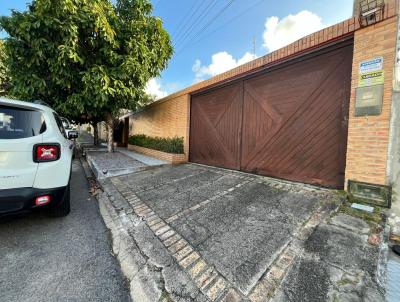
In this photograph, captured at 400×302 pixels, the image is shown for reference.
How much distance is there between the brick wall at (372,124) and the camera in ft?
8.84

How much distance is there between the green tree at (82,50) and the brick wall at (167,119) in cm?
157

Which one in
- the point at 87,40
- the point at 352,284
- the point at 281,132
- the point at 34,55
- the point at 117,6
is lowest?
the point at 352,284

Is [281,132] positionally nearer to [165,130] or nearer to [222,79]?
[222,79]

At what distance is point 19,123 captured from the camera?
86.7 inches

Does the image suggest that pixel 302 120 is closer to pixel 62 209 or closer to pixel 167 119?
pixel 62 209

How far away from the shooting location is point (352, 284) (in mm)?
1501

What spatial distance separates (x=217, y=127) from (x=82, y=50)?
5358 millimetres

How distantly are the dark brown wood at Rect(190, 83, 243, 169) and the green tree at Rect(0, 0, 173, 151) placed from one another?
2741mm

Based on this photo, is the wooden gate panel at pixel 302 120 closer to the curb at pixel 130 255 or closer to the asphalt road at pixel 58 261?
the curb at pixel 130 255

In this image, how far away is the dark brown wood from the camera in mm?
5375

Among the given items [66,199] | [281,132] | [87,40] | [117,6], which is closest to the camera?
[66,199]

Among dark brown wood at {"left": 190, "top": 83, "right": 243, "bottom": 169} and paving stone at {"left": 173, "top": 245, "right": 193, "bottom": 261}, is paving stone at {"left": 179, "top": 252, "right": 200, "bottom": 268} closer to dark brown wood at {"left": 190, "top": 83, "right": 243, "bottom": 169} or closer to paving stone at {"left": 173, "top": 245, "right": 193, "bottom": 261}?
paving stone at {"left": 173, "top": 245, "right": 193, "bottom": 261}

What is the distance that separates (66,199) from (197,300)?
8.31 feet

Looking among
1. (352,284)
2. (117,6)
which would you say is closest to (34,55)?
(117,6)
